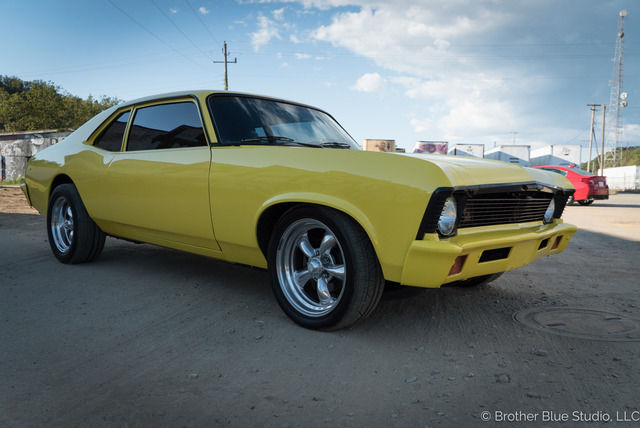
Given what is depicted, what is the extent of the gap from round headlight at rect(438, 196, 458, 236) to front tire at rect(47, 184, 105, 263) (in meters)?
3.43

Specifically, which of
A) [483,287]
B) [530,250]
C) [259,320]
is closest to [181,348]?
[259,320]

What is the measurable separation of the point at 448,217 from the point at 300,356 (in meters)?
1.06

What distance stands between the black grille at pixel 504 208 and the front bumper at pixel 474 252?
0.14 ft

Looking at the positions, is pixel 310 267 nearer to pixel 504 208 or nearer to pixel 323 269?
pixel 323 269

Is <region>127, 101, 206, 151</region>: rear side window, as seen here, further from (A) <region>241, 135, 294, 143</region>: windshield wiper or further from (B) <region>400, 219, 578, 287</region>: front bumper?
(B) <region>400, 219, 578, 287</region>: front bumper

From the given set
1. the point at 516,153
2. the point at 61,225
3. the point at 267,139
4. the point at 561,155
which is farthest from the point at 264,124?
the point at 561,155

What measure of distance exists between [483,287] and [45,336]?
3188 millimetres

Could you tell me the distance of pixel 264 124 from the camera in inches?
133

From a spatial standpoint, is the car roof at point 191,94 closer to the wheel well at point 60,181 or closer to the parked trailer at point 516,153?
the wheel well at point 60,181

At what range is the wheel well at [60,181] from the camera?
4.58 m

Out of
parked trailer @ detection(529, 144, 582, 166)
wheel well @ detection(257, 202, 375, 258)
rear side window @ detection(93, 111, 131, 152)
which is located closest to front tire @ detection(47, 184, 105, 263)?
rear side window @ detection(93, 111, 131, 152)

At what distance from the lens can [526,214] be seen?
9.56ft

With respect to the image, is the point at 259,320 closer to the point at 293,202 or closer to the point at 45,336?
the point at 293,202

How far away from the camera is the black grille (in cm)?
248
